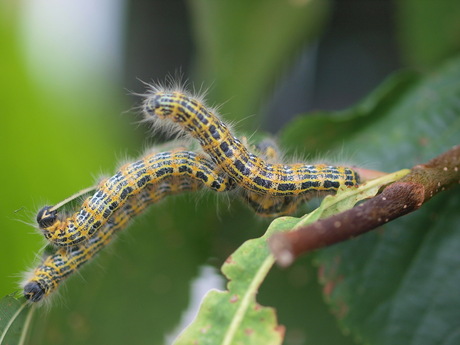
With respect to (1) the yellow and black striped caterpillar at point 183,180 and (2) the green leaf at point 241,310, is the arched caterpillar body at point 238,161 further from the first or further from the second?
(2) the green leaf at point 241,310

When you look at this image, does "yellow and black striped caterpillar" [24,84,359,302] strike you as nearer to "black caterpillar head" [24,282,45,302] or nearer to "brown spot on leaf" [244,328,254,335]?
"black caterpillar head" [24,282,45,302]

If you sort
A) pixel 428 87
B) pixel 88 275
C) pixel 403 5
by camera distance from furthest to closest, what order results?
pixel 403 5 → pixel 428 87 → pixel 88 275

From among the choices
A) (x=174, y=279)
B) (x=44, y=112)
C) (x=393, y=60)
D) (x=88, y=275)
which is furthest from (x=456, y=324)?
(x=393, y=60)

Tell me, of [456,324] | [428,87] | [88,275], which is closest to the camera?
[456,324]

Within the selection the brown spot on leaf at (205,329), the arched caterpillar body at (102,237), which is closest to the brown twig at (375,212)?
the brown spot on leaf at (205,329)

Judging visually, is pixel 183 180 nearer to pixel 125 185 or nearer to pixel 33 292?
pixel 125 185

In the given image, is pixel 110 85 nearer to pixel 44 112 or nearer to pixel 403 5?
pixel 44 112

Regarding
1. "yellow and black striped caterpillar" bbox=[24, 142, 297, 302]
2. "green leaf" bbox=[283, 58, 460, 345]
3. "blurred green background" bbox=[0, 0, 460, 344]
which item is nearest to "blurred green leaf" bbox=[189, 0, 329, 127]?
"blurred green background" bbox=[0, 0, 460, 344]
